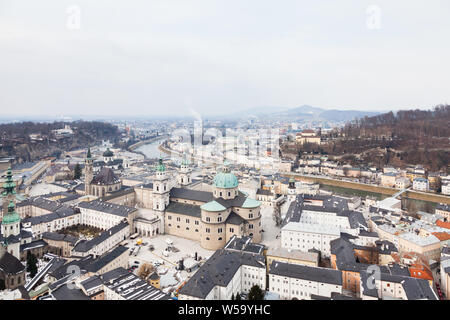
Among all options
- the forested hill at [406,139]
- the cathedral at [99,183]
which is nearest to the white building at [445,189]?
the forested hill at [406,139]

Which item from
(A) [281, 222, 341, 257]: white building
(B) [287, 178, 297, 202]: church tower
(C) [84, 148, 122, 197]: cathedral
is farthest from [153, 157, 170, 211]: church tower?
(B) [287, 178, 297, 202]: church tower

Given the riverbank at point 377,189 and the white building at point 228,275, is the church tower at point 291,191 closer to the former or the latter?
the riverbank at point 377,189

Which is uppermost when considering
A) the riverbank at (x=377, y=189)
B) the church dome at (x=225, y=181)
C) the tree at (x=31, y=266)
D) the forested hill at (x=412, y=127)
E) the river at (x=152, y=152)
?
the forested hill at (x=412, y=127)

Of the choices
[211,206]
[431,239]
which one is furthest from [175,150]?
[431,239]

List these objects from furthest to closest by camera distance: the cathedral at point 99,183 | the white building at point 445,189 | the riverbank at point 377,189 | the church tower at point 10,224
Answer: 1. the white building at point 445,189
2. the riverbank at point 377,189
3. the cathedral at point 99,183
4. the church tower at point 10,224

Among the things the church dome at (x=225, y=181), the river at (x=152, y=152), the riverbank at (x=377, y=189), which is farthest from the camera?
the river at (x=152, y=152)

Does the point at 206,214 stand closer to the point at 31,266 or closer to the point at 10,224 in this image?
the point at 31,266

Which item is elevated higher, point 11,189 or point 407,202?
point 11,189
